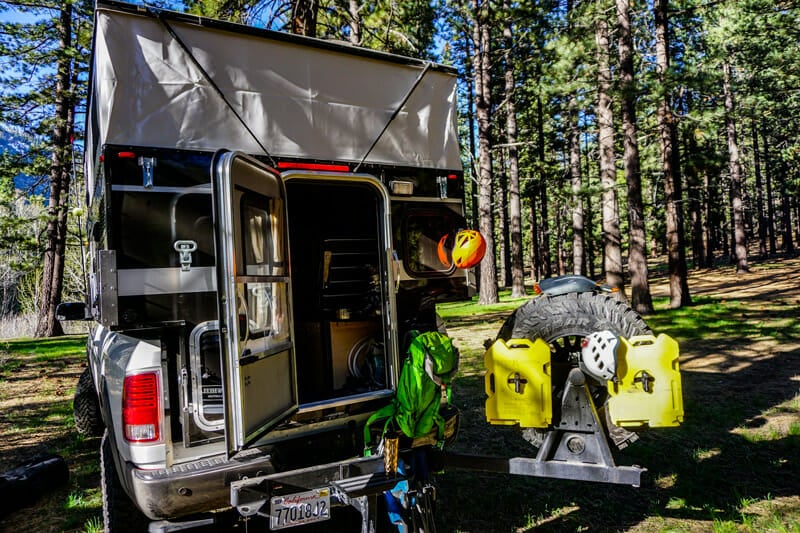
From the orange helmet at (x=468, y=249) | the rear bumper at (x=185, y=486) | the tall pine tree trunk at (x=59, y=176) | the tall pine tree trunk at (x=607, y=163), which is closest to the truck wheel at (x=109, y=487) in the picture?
the rear bumper at (x=185, y=486)

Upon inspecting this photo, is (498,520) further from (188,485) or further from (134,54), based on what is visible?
(134,54)

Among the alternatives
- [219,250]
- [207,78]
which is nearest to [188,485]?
[219,250]

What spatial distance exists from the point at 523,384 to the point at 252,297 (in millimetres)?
1609

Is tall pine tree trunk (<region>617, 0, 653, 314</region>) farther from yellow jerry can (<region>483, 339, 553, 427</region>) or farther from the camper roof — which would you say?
yellow jerry can (<region>483, 339, 553, 427</region>)

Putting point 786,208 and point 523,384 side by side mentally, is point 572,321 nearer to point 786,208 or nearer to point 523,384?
point 523,384

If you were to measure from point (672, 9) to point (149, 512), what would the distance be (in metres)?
14.9

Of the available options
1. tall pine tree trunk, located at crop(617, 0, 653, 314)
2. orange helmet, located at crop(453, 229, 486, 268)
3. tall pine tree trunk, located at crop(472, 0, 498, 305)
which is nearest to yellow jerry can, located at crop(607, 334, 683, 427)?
orange helmet, located at crop(453, 229, 486, 268)

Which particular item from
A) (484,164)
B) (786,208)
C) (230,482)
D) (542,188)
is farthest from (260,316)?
(786,208)

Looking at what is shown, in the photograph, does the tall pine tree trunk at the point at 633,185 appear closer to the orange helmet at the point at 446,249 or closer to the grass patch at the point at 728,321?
the grass patch at the point at 728,321

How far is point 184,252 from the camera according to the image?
3.02 metres

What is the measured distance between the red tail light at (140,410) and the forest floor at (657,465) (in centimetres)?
168

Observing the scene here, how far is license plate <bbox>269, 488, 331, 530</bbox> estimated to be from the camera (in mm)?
2605

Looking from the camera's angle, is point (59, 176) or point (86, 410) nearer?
point (86, 410)

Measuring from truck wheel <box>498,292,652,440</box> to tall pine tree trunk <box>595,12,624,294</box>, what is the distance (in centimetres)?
903
